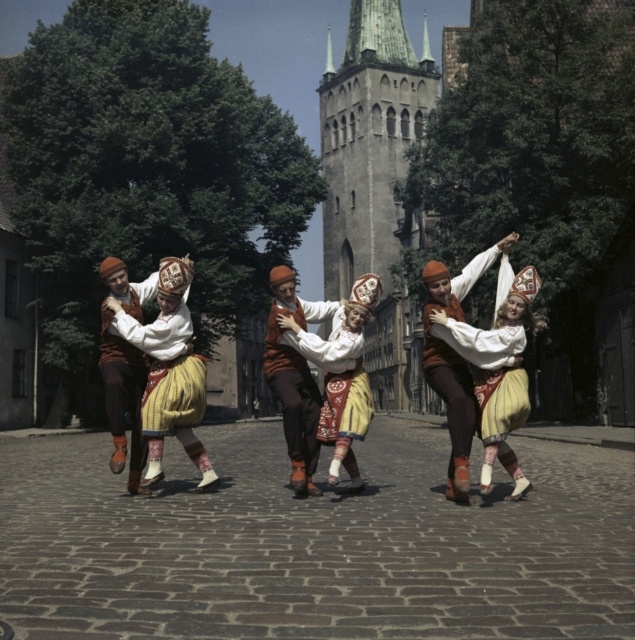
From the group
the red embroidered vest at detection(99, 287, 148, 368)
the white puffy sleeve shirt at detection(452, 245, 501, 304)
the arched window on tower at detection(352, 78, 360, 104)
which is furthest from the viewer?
the arched window on tower at detection(352, 78, 360, 104)

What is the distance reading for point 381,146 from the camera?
100 metres

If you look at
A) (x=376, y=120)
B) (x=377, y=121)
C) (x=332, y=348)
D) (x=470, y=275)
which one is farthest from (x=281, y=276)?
(x=377, y=121)

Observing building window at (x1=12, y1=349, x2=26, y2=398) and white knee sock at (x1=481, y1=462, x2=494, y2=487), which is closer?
white knee sock at (x1=481, y1=462, x2=494, y2=487)

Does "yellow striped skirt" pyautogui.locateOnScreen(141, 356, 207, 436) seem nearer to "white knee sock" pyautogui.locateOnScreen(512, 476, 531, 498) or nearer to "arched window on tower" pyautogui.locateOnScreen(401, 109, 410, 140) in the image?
"white knee sock" pyautogui.locateOnScreen(512, 476, 531, 498)

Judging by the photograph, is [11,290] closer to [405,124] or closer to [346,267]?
[346,267]

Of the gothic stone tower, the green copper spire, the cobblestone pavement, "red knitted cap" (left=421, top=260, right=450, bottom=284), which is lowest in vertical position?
the cobblestone pavement

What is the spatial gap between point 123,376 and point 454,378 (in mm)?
2795

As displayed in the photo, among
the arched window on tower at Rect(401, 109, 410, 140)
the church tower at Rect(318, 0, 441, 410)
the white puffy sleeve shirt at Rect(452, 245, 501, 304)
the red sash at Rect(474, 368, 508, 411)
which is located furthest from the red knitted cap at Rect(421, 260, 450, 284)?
the arched window on tower at Rect(401, 109, 410, 140)

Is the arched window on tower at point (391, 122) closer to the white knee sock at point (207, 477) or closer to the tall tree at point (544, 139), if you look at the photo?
the tall tree at point (544, 139)

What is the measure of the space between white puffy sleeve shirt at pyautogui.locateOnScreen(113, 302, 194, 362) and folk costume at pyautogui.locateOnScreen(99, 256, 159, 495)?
26 cm

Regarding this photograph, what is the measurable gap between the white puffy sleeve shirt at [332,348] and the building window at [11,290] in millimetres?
24997

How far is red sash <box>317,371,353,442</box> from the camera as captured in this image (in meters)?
8.14

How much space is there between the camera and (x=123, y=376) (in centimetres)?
843

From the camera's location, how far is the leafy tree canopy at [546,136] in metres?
24.6
